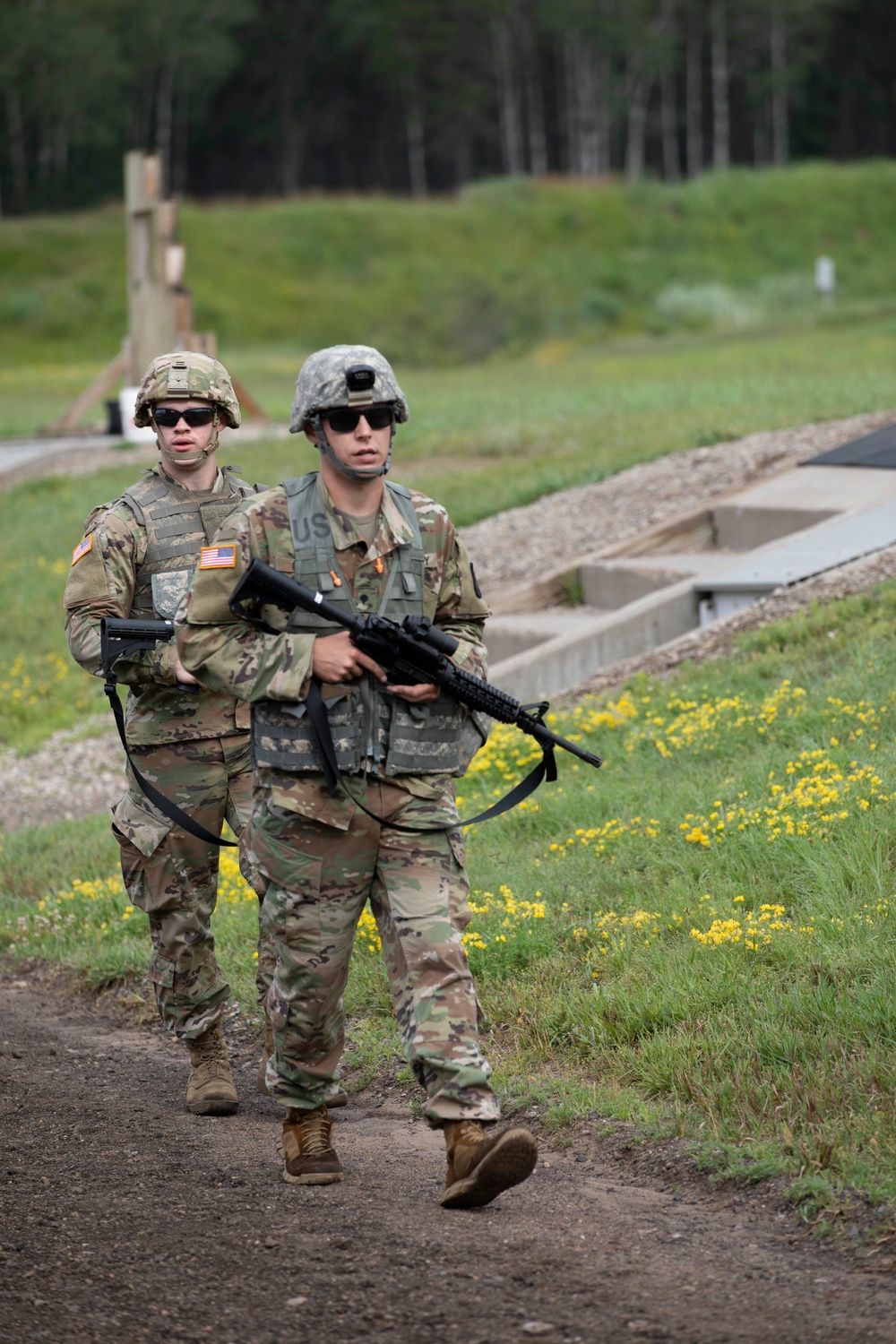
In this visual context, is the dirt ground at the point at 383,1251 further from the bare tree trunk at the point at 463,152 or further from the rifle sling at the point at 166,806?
the bare tree trunk at the point at 463,152

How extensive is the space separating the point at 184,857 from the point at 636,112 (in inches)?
2394

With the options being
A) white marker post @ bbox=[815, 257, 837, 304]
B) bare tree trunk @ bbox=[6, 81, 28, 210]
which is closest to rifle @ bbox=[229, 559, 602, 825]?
white marker post @ bbox=[815, 257, 837, 304]

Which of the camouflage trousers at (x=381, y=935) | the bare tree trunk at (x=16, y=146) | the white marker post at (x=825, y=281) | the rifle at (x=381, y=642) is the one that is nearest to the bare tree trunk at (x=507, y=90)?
the bare tree trunk at (x=16, y=146)

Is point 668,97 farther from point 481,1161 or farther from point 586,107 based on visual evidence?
point 481,1161

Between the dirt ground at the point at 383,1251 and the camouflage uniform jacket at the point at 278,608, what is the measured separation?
105 cm

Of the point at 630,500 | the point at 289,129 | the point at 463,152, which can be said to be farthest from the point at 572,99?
the point at 630,500

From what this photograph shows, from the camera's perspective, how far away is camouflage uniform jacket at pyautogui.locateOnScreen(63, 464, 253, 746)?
205 inches

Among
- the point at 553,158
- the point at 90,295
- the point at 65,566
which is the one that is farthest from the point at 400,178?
the point at 65,566

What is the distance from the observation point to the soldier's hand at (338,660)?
13.4ft

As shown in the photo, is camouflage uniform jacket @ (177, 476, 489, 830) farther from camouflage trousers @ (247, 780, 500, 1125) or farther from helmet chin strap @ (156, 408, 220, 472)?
helmet chin strap @ (156, 408, 220, 472)

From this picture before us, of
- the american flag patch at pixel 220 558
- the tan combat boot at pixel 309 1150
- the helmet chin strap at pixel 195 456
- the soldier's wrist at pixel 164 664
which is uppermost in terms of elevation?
the helmet chin strap at pixel 195 456

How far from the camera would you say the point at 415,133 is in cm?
→ 6419

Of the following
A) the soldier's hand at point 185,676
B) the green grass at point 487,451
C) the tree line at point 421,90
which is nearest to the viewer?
the soldier's hand at point 185,676

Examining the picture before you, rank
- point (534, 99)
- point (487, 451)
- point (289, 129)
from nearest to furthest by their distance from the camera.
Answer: point (487, 451) → point (534, 99) → point (289, 129)
